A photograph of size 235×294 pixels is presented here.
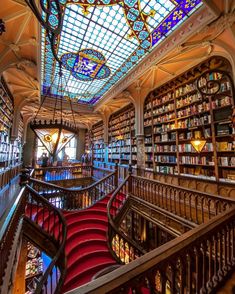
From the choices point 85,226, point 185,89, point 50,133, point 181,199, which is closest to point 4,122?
point 50,133

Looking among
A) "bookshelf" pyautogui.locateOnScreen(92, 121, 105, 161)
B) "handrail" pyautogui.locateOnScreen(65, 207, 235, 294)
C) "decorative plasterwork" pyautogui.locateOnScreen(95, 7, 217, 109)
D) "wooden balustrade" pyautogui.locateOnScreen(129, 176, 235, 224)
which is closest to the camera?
"handrail" pyautogui.locateOnScreen(65, 207, 235, 294)

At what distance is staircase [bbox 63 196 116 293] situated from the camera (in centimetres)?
288

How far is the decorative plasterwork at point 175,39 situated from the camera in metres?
2.80

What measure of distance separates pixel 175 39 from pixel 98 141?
26.0 ft

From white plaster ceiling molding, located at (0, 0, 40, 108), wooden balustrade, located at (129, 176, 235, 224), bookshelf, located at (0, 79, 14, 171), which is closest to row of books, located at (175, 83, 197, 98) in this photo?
wooden balustrade, located at (129, 176, 235, 224)

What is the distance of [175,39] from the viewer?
337cm

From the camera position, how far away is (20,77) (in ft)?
17.0

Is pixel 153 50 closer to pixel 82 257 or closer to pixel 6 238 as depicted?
pixel 6 238

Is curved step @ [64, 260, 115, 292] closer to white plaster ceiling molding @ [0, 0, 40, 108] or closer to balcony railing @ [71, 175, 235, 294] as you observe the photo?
balcony railing @ [71, 175, 235, 294]

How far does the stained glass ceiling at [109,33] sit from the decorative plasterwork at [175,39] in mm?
123

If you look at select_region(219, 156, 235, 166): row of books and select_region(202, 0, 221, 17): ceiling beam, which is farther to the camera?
select_region(219, 156, 235, 166): row of books

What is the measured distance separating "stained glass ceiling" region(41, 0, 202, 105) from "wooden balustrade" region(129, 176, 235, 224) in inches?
120

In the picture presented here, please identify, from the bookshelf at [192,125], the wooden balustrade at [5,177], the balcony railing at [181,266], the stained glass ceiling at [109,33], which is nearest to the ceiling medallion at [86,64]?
the stained glass ceiling at [109,33]

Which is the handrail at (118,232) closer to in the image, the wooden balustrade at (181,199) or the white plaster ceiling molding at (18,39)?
the wooden balustrade at (181,199)
